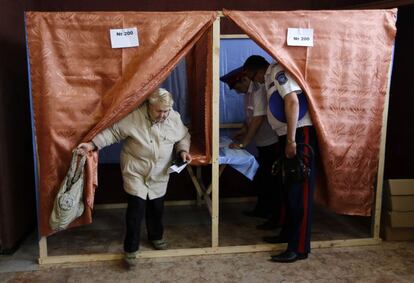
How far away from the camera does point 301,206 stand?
2586 millimetres

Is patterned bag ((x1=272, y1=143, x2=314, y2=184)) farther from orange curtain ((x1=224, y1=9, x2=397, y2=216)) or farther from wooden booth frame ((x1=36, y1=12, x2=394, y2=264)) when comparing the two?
wooden booth frame ((x1=36, y1=12, x2=394, y2=264))

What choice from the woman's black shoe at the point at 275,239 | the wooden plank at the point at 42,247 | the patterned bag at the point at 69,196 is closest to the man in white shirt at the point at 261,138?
the woman's black shoe at the point at 275,239

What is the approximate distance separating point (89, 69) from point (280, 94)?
119cm

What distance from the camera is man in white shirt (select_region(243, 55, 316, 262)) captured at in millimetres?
2463

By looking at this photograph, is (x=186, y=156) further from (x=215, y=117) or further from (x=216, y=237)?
(x=216, y=237)

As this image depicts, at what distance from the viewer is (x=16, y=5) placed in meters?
2.84

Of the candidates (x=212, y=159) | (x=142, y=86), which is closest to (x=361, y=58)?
(x=212, y=159)

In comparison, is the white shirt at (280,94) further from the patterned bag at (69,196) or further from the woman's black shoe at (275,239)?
the patterned bag at (69,196)

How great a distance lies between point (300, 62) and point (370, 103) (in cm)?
59

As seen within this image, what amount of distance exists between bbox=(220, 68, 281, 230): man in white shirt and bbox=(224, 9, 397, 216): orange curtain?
426 mm

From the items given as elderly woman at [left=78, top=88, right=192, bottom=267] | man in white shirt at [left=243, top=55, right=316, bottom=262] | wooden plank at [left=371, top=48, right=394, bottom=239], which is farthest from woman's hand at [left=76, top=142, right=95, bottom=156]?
wooden plank at [left=371, top=48, right=394, bottom=239]

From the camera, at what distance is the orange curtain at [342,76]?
2477mm

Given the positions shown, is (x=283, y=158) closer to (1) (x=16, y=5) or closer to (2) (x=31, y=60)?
(2) (x=31, y=60)

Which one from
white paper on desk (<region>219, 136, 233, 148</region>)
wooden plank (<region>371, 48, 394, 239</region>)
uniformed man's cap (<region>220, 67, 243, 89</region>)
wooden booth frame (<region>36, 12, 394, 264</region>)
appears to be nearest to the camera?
wooden booth frame (<region>36, 12, 394, 264</region>)
